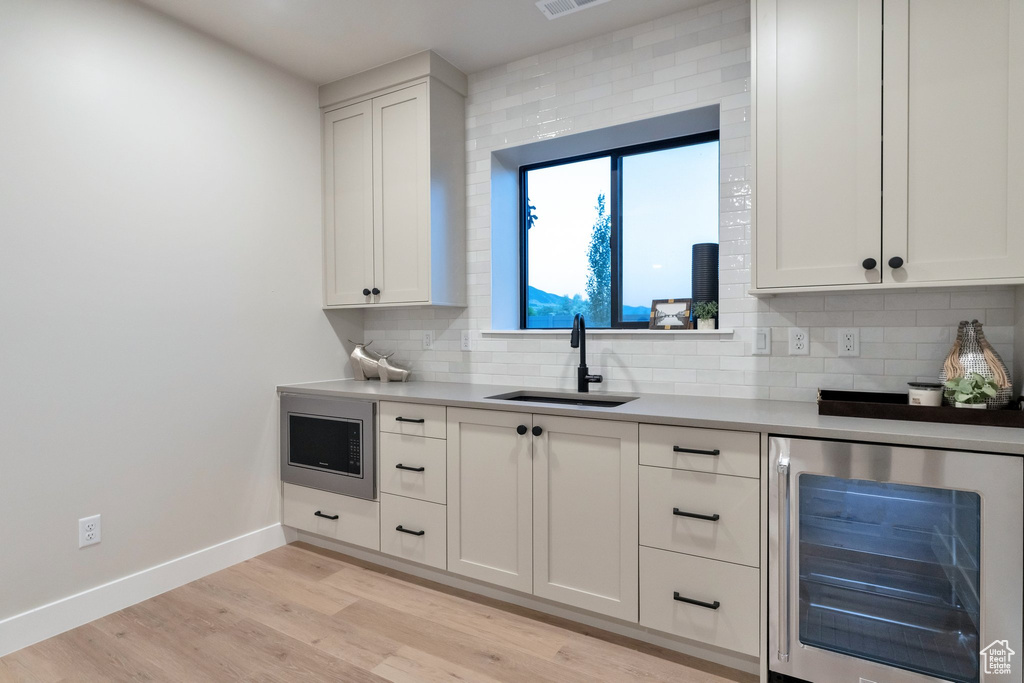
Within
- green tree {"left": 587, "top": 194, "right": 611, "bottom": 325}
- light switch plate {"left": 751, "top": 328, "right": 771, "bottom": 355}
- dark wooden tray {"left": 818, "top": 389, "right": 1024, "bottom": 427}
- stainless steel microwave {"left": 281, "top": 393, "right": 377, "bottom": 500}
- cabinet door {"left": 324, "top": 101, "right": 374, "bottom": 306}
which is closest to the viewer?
dark wooden tray {"left": 818, "top": 389, "right": 1024, "bottom": 427}

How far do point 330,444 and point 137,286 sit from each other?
1.16 m

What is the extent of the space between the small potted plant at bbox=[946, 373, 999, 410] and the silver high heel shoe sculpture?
8.48ft

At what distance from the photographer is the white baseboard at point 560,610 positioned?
198cm

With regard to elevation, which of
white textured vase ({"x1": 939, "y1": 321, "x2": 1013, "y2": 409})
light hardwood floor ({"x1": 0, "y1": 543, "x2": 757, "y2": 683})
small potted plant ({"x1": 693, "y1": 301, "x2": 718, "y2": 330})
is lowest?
light hardwood floor ({"x1": 0, "y1": 543, "x2": 757, "y2": 683})

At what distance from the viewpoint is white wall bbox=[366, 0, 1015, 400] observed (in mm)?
2150

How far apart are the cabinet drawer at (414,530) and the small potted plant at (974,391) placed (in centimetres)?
201

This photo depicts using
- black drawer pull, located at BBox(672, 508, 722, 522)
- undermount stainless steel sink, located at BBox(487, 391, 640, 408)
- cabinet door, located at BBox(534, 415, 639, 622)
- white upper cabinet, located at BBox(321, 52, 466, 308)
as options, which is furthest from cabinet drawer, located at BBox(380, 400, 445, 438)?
black drawer pull, located at BBox(672, 508, 722, 522)

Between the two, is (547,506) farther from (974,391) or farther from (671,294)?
(974,391)

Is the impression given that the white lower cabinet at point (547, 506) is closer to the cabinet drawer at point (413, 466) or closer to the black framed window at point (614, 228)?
the cabinet drawer at point (413, 466)

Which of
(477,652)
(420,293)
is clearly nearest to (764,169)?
(420,293)

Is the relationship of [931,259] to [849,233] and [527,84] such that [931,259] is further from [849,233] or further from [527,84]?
[527,84]

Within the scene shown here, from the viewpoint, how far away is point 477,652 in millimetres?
2066

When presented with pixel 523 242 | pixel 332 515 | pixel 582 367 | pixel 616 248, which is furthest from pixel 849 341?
pixel 332 515

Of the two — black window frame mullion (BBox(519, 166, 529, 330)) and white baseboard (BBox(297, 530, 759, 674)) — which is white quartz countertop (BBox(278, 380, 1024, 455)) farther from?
white baseboard (BBox(297, 530, 759, 674))
